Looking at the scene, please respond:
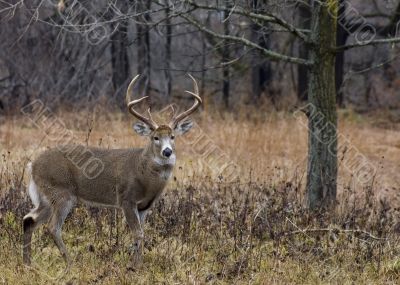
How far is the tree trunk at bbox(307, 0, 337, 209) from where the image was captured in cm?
878

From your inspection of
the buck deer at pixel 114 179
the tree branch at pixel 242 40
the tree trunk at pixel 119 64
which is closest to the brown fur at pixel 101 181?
the buck deer at pixel 114 179

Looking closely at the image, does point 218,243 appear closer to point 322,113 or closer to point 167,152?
point 167,152

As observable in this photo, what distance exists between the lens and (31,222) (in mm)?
7059

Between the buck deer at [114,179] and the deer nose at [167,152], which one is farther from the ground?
the deer nose at [167,152]

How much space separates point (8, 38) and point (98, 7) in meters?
2.80

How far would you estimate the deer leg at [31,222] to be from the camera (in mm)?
6887

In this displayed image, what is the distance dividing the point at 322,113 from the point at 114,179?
2.67m

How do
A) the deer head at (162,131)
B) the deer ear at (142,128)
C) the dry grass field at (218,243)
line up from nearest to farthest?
the dry grass field at (218,243)
the deer head at (162,131)
the deer ear at (142,128)

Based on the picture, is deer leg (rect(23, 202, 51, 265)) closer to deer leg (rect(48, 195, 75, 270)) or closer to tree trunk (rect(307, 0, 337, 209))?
deer leg (rect(48, 195, 75, 270))

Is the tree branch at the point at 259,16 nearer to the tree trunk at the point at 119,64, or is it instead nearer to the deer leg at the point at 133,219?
the deer leg at the point at 133,219

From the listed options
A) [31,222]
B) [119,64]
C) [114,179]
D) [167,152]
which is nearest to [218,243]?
[167,152]

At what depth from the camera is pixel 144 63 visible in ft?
64.4

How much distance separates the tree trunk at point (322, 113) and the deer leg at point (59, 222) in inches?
120

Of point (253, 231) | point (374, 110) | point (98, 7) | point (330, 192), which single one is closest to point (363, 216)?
point (330, 192)
